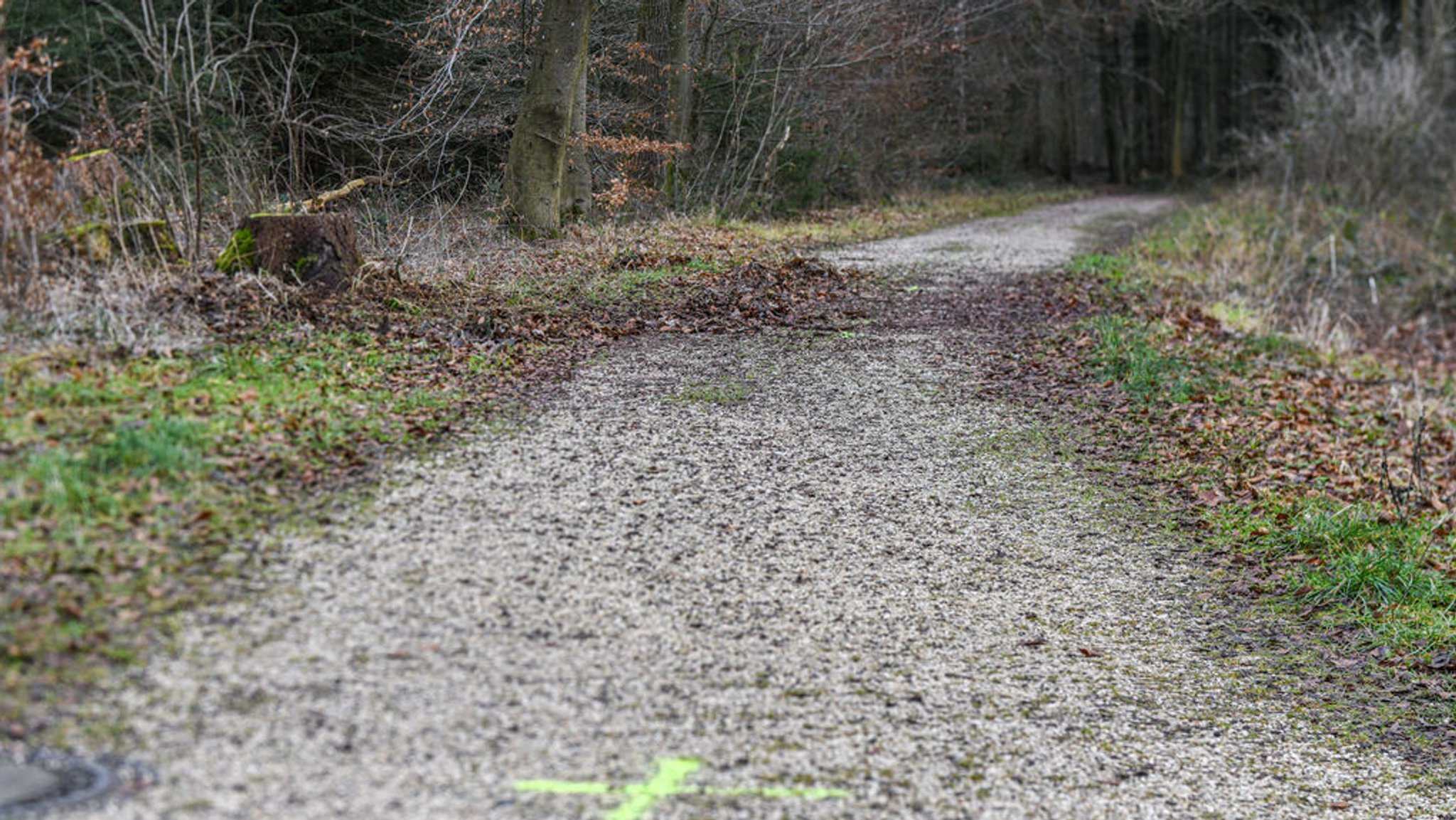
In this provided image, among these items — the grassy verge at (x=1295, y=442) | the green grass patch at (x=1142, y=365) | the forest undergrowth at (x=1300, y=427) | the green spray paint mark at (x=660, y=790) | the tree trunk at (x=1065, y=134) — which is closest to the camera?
the green spray paint mark at (x=660, y=790)

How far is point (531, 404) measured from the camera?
272 inches

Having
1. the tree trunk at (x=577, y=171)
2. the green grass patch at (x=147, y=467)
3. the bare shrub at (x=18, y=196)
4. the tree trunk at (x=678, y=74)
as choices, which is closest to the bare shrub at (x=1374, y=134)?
the tree trunk at (x=678, y=74)

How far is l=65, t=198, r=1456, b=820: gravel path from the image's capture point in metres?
3.59

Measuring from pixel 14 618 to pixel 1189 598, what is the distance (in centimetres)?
470

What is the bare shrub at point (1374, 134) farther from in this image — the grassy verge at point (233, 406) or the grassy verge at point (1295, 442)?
the grassy verge at point (233, 406)

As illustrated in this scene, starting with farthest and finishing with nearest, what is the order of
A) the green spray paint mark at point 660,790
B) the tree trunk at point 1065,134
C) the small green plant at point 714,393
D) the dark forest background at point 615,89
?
the tree trunk at point 1065,134 → the dark forest background at point 615,89 → the small green plant at point 714,393 → the green spray paint mark at point 660,790

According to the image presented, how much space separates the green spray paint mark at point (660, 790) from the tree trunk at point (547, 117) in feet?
28.0

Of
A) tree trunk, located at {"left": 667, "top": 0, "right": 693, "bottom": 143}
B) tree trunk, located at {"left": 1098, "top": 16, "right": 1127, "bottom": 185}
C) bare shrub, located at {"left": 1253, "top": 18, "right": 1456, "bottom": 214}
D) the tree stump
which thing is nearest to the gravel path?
the tree stump

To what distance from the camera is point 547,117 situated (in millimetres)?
11375

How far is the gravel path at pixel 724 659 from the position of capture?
11.8 ft

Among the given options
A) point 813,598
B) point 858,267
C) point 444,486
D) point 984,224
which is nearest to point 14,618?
point 444,486

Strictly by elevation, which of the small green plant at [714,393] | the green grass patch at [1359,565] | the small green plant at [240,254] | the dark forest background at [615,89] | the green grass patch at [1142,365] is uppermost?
the dark forest background at [615,89]

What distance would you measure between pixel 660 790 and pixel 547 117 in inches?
345

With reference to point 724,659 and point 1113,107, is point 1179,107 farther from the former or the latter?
point 724,659
